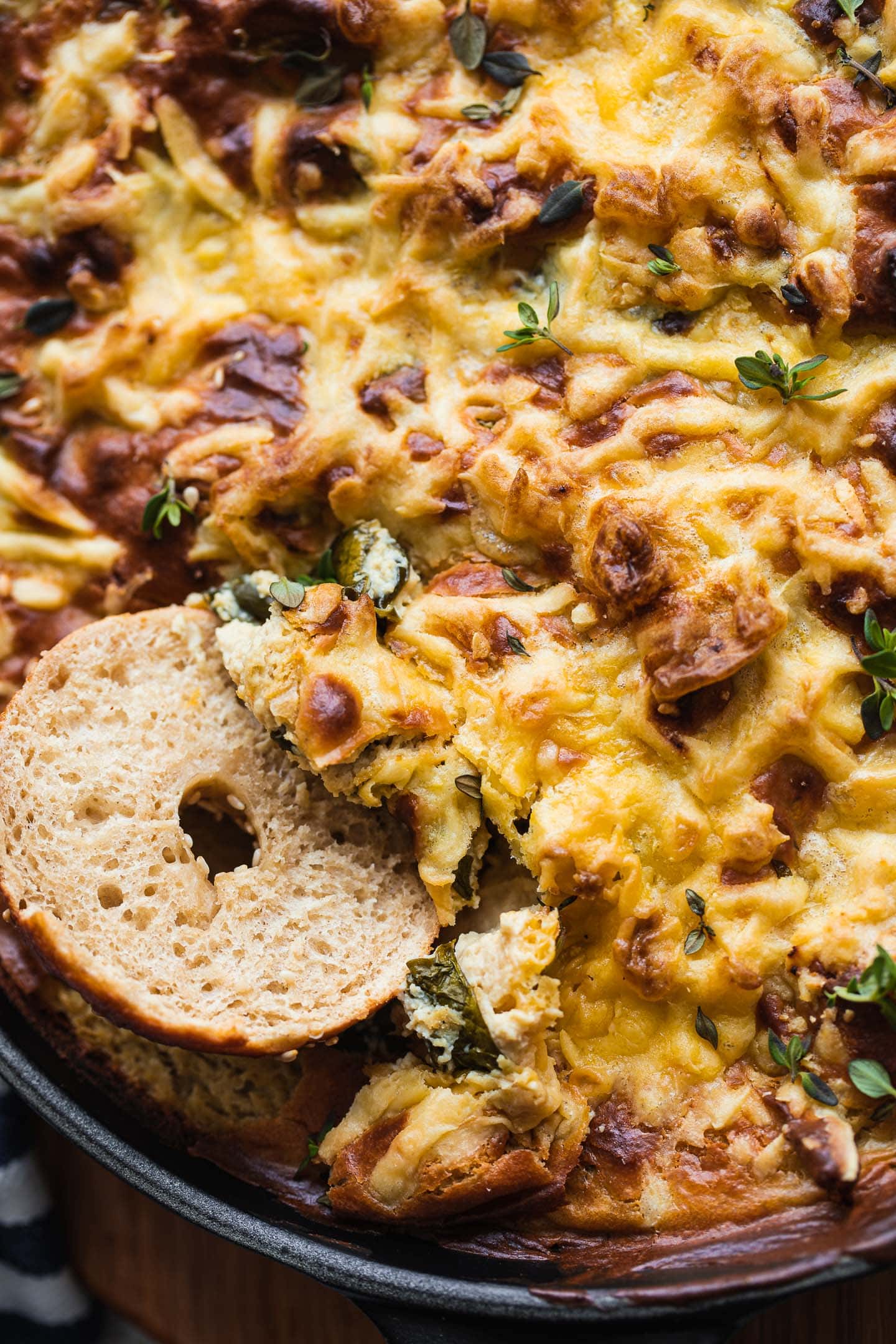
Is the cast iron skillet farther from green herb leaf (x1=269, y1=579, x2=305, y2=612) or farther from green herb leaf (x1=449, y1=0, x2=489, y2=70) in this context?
green herb leaf (x1=449, y1=0, x2=489, y2=70)

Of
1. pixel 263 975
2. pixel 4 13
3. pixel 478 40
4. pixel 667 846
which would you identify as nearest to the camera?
pixel 667 846

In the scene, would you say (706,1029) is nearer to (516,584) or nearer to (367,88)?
(516,584)

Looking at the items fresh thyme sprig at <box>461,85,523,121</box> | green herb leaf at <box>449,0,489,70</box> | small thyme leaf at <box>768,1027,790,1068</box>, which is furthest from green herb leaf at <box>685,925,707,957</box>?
green herb leaf at <box>449,0,489,70</box>

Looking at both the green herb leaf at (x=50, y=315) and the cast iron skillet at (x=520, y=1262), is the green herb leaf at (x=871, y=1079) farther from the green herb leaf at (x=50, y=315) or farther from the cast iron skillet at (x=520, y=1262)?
the green herb leaf at (x=50, y=315)

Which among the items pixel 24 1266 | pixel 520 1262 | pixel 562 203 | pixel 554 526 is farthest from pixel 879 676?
pixel 24 1266

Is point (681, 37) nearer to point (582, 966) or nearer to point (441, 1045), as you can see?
point (582, 966)

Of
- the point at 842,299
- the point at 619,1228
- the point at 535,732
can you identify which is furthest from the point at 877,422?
the point at 619,1228

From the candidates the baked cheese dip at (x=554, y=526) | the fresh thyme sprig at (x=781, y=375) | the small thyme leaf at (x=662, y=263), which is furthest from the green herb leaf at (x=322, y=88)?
the fresh thyme sprig at (x=781, y=375)
